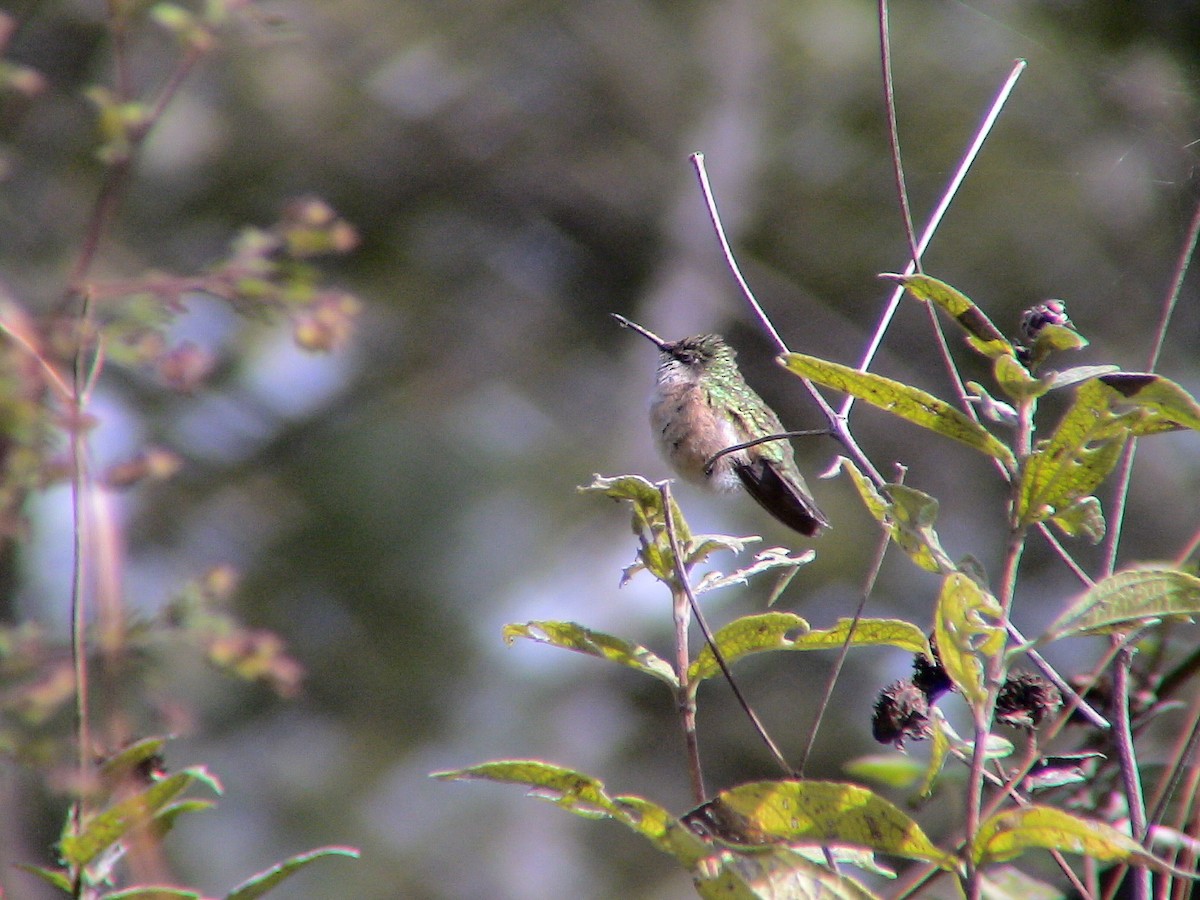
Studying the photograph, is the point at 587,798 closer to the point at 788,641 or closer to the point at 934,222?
the point at 788,641

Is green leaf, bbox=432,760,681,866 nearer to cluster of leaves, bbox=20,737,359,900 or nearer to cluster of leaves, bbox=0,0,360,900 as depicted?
cluster of leaves, bbox=20,737,359,900

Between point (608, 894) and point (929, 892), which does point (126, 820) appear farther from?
point (608, 894)

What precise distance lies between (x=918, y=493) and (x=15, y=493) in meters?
1.49

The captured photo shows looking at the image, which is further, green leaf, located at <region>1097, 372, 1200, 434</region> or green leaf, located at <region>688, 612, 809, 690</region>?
green leaf, located at <region>688, 612, 809, 690</region>

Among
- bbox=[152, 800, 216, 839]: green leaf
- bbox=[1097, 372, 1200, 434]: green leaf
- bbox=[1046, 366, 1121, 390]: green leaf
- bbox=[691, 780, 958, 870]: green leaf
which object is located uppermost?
bbox=[1097, 372, 1200, 434]: green leaf

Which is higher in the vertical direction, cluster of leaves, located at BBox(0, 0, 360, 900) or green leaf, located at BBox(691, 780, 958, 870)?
green leaf, located at BBox(691, 780, 958, 870)

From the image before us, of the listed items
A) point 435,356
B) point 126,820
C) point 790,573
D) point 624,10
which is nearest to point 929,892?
point 790,573

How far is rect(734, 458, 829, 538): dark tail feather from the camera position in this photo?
8.48 feet

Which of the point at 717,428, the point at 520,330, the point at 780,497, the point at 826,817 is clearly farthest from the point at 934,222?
the point at 520,330

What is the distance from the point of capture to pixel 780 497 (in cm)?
273

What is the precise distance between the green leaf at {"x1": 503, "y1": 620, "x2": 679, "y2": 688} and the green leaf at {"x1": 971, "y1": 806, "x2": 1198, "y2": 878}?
0.29 meters

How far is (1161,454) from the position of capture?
7.45m

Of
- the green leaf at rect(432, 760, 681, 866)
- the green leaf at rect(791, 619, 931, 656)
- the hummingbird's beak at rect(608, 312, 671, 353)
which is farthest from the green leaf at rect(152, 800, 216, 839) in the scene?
the hummingbird's beak at rect(608, 312, 671, 353)

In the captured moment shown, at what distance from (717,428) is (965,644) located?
2.20m
